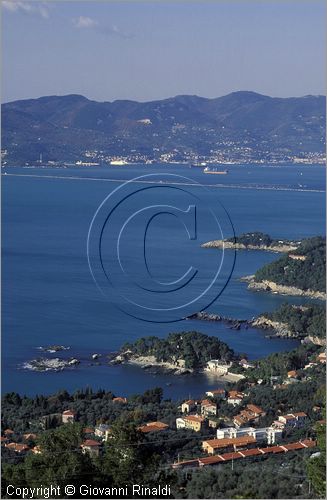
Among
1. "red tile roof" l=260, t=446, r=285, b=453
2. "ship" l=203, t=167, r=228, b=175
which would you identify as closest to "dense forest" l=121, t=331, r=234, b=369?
"red tile roof" l=260, t=446, r=285, b=453

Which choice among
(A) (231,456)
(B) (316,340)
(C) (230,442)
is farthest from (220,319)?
(A) (231,456)

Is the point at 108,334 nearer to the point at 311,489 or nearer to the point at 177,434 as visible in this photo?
the point at 177,434

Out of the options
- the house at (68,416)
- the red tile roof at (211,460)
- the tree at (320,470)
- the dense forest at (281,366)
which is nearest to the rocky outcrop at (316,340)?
the dense forest at (281,366)

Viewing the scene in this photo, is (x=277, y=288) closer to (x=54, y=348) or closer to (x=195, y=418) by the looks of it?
(x=54, y=348)

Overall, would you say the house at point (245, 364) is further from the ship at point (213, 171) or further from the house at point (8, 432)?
the ship at point (213, 171)

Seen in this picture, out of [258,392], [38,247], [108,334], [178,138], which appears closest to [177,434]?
[258,392]

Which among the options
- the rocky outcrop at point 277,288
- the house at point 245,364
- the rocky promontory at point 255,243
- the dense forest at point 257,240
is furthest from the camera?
the dense forest at point 257,240
